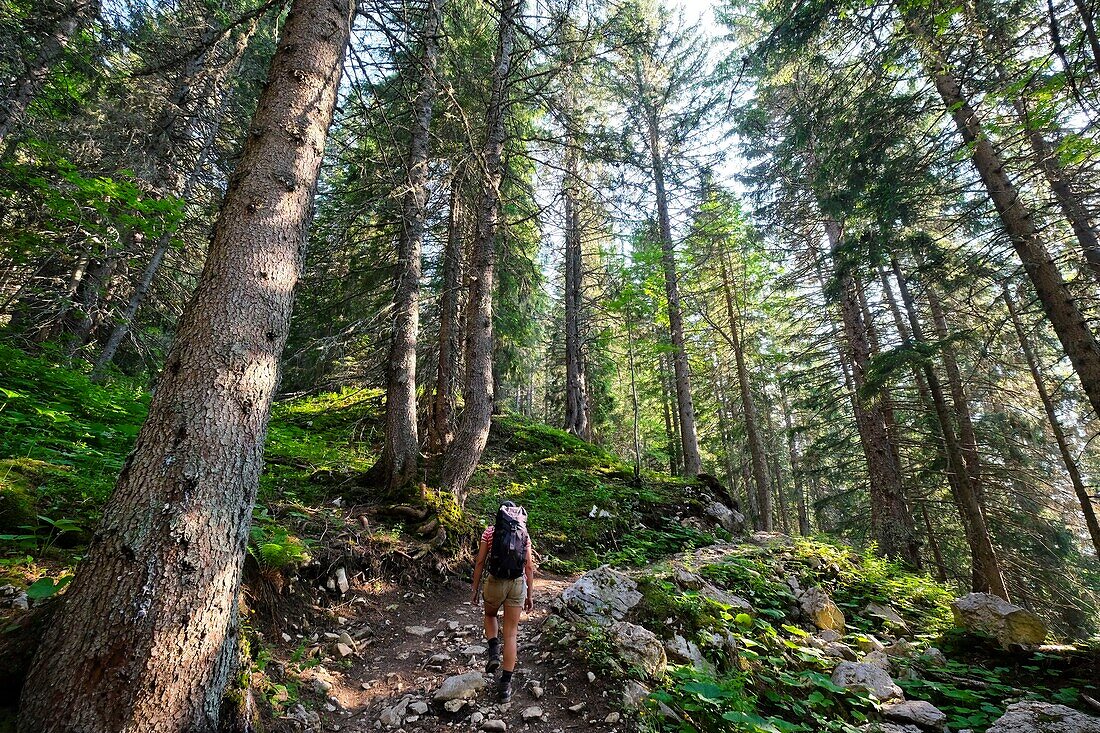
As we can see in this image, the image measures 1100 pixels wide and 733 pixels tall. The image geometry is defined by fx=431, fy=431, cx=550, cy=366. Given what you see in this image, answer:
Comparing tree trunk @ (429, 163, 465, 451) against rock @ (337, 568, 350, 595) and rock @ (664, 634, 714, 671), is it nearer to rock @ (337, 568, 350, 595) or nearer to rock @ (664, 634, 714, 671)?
rock @ (337, 568, 350, 595)

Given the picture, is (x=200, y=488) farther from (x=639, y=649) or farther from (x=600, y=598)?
(x=600, y=598)

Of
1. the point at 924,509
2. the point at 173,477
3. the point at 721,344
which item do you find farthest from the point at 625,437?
the point at 173,477

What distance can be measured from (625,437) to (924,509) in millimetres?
19752

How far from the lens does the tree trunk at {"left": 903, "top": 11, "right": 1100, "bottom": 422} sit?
633cm

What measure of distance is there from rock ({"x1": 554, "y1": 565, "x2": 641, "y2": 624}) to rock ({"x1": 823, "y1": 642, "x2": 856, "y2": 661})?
2.37 m

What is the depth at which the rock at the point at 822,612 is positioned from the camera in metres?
6.18

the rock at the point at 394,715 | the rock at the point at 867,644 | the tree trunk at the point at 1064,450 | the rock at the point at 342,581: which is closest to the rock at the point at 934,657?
the rock at the point at 867,644

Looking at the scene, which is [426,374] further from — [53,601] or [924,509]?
[924,509]

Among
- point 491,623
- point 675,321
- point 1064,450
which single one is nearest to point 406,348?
point 491,623

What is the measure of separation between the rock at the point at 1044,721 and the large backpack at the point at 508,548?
383cm

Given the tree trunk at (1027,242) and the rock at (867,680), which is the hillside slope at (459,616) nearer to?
the rock at (867,680)

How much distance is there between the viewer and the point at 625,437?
3306cm

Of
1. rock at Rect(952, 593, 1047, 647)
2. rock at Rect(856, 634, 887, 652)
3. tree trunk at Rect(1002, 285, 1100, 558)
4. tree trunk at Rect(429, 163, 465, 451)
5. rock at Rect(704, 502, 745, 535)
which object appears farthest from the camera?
tree trunk at Rect(1002, 285, 1100, 558)

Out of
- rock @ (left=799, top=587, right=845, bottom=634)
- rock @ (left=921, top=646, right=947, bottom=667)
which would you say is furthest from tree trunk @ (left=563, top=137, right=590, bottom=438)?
rock @ (left=921, top=646, right=947, bottom=667)
